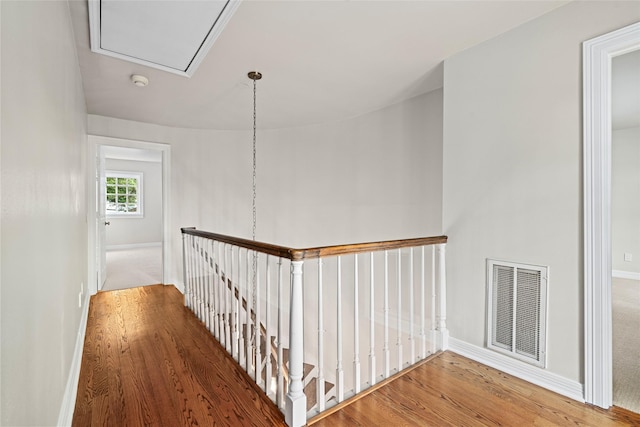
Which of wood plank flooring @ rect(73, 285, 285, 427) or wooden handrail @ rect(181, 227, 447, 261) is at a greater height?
wooden handrail @ rect(181, 227, 447, 261)

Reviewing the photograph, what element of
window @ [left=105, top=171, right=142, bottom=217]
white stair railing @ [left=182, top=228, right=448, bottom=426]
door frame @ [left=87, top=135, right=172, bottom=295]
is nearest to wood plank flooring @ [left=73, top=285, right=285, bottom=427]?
white stair railing @ [left=182, top=228, right=448, bottom=426]

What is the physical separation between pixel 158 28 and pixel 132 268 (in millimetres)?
4833

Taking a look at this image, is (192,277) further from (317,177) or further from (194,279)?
(317,177)

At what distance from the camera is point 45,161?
130cm

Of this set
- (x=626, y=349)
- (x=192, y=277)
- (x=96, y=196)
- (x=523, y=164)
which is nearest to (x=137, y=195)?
(x=96, y=196)

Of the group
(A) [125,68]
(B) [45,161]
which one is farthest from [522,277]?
(A) [125,68]

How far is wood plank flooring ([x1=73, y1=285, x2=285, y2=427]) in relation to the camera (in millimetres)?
1704

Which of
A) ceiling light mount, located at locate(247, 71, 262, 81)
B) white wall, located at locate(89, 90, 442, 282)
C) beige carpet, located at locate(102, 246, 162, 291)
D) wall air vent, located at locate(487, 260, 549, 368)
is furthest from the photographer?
beige carpet, located at locate(102, 246, 162, 291)

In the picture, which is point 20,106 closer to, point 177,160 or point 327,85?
point 327,85

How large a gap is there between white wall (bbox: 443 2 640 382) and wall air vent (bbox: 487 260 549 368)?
2.1 inches

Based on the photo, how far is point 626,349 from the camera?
8.21 feet

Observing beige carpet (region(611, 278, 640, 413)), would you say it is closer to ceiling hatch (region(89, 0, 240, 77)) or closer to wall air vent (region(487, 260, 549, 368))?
wall air vent (region(487, 260, 549, 368))

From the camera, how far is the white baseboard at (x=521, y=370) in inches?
74.8

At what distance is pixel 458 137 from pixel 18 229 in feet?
8.71
